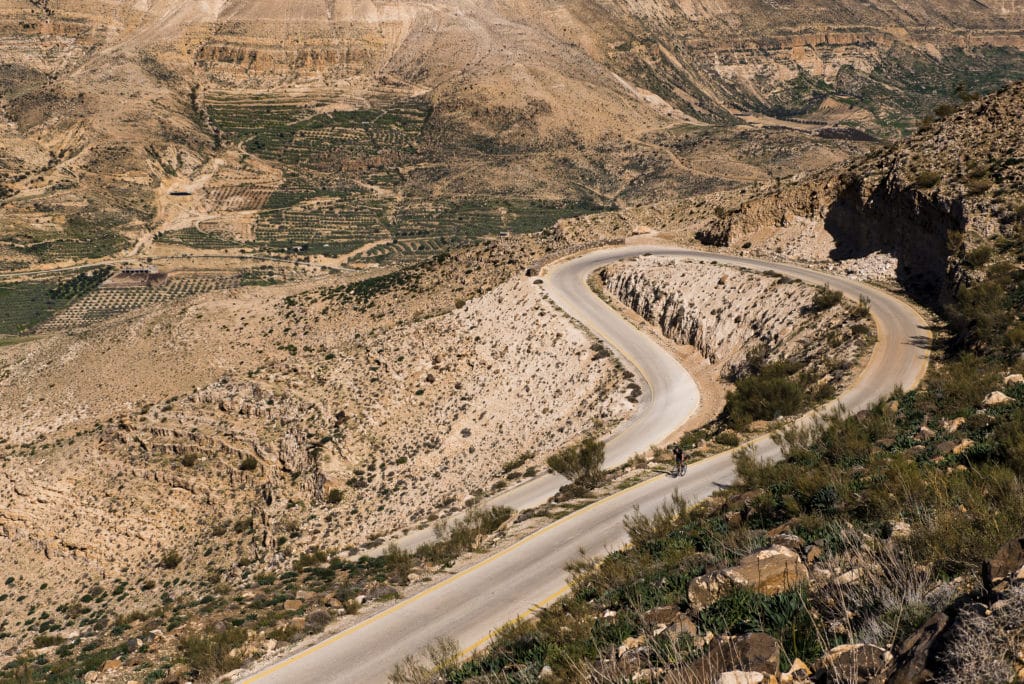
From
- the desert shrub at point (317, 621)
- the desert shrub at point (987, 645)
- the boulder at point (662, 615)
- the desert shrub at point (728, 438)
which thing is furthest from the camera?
the desert shrub at point (728, 438)

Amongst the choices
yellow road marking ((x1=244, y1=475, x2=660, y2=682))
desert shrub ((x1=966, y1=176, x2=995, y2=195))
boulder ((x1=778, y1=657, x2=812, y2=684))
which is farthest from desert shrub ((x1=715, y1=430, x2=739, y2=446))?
desert shrub ((x1=966, y1=176, x2=995, y2=195))

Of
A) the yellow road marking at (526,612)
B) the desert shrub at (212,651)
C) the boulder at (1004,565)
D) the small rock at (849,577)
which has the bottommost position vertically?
the yellow road marking at (526,612)

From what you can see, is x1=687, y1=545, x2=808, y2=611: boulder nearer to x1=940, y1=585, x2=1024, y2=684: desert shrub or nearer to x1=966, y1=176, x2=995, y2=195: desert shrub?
x1=940, y1=585, x2=1024, y2=684: desert shrub

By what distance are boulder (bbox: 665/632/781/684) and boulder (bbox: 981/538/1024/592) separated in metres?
1.93

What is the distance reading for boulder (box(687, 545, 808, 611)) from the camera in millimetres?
8766

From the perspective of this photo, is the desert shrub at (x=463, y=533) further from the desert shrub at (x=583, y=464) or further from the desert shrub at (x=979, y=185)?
the desert shrub at (x=979, y=185)

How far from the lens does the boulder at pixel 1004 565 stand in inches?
245

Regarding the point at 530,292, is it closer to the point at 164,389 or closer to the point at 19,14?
the point at 164,389

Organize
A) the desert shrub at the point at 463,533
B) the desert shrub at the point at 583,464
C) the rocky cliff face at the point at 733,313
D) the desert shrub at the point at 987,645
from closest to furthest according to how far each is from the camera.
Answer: the desert shrub at the point at 987,645
the desert shrub at the point at 463,533
the desert shrub at the point at 583,464
the rocky cliff face at the point at 733,313

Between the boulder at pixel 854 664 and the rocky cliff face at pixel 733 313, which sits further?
the rocky cliff face at pixel 733 313

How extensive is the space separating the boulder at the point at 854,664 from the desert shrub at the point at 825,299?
2487 cm

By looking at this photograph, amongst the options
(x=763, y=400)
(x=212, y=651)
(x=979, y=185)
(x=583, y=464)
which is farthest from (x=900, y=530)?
(x=979, y=185)

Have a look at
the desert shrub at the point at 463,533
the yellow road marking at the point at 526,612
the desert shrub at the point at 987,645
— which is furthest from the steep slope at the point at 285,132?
the desert shrub at the point at 987,645

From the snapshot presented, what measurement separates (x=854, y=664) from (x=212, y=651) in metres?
11.9
